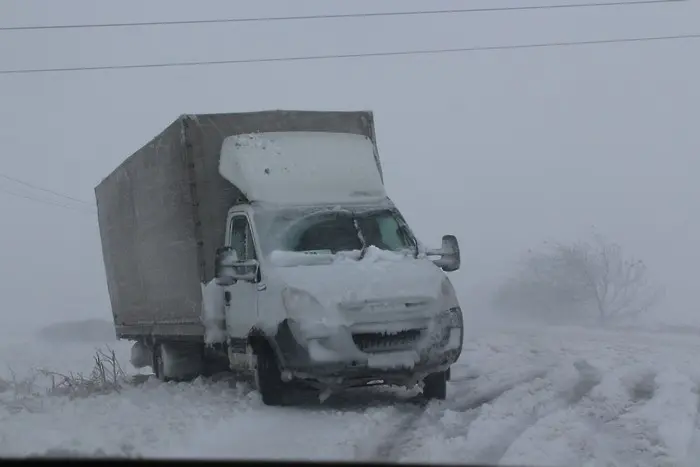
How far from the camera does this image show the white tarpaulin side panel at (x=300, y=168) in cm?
1049

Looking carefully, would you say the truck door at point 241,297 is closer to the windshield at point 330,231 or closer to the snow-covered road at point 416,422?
the windshield at point 330,231

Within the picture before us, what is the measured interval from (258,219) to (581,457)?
448cm

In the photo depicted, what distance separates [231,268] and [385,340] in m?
1.76

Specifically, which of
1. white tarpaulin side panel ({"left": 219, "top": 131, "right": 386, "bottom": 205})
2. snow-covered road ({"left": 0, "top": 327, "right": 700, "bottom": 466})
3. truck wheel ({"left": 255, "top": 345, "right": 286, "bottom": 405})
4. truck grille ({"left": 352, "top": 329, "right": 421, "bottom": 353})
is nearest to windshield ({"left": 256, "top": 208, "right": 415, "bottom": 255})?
white tarpaulin side panel ({"left": 219, "top": 131, "right": 386, "bottom": 205})

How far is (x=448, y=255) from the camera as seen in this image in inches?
410

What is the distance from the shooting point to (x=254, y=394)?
995 cm

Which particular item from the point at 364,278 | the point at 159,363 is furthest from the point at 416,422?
the point at 159,363

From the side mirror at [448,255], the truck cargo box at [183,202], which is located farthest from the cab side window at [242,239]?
the side mirror at [448,255]

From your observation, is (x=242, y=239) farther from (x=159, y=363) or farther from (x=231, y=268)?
(x=159, y=363)

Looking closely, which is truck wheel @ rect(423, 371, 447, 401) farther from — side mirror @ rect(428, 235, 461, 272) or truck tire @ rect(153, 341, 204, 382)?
truck tire @ rect(153, 341, 204, 382)

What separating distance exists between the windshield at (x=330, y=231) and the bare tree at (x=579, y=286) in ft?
162

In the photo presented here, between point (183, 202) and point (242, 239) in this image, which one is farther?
point (183, 202)

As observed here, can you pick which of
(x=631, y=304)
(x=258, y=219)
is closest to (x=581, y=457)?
(x=258, y=219)

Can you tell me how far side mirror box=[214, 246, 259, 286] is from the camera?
962 centimetres
